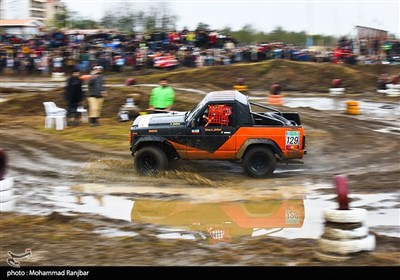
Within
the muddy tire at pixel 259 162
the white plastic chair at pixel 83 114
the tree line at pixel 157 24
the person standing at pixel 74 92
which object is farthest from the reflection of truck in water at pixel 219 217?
the tree line at pixel 157 24

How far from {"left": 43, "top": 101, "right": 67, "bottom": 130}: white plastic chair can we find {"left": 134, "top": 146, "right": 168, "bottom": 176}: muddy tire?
650 centimetres

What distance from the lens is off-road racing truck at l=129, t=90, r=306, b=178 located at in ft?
37.6

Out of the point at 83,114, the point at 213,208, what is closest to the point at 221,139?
the point at 213,208

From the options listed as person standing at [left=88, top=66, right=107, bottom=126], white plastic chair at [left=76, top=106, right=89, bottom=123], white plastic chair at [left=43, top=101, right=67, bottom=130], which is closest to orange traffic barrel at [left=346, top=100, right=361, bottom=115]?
person standing at [left=88, top=66, right=107, bottom=126]

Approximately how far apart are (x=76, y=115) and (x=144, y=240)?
1137cm

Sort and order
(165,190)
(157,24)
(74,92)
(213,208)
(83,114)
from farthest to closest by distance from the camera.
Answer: (157,24)
(83,114)
(74,92)
(165,190)
(213,208)

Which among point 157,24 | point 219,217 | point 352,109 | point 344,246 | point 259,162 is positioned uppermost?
point 157,24

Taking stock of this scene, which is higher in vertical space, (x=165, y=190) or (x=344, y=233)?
(x=344, y=233)

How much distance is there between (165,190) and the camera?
10555 millimetres

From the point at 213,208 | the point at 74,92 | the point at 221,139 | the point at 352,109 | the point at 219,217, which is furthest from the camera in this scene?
the point at 352,109

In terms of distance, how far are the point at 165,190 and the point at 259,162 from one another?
2.23m

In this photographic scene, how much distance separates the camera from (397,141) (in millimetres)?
15234

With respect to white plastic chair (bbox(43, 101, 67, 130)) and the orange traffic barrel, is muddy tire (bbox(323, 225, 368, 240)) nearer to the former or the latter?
white plastic chair (bbox(43, 101, 67, 130))

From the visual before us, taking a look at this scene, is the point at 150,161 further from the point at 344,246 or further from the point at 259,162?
the point at 344,246
